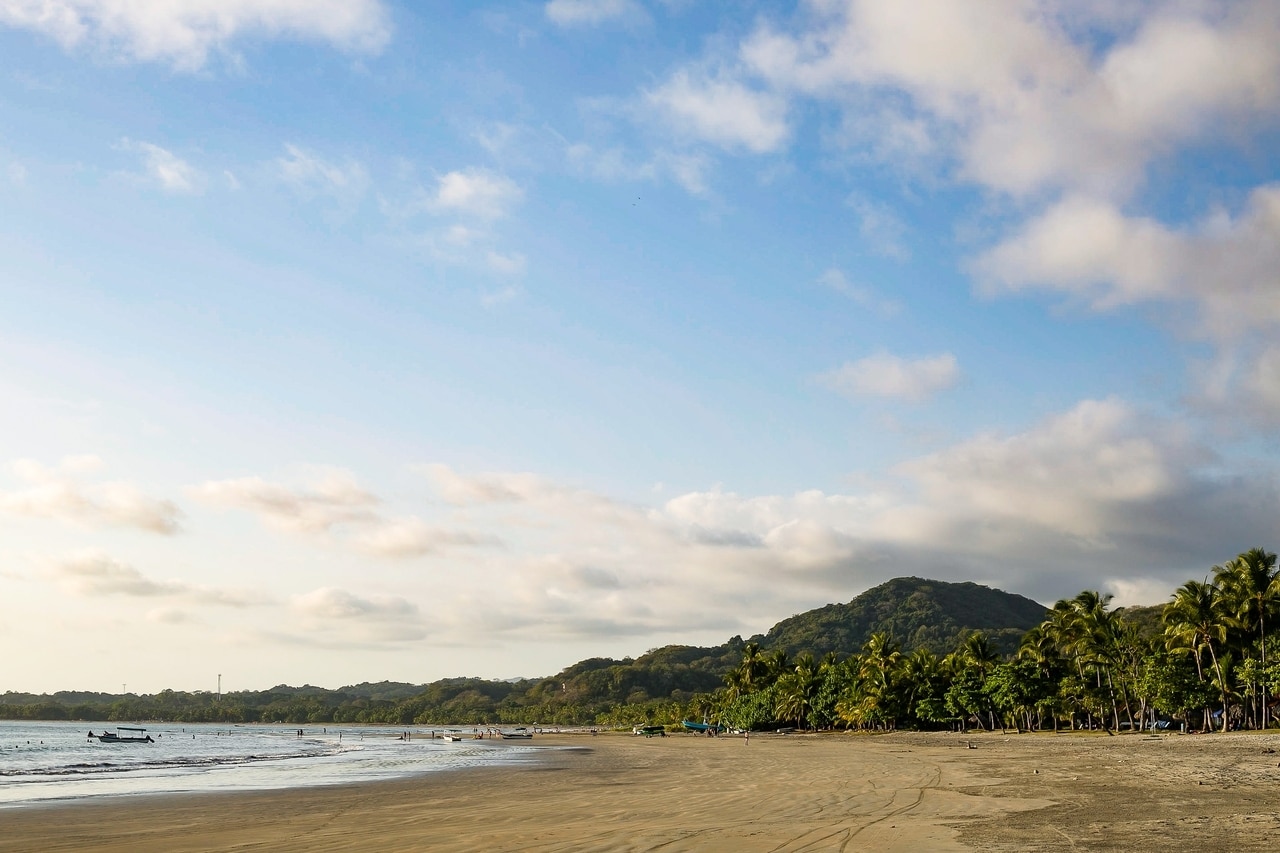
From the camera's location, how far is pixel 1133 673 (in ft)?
254

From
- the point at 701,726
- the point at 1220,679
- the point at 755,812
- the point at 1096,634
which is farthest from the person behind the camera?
the point at 701,726

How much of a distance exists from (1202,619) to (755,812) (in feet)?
195

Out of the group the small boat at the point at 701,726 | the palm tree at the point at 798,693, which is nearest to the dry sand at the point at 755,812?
Answer: the palm tree at the point at 798,693

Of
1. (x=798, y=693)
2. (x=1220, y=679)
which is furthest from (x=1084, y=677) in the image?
(x=798, y=693)

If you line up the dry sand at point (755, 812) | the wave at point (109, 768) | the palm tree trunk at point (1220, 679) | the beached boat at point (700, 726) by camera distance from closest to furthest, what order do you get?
the dry sand at point (755, 812)
the wave at point (109, 768)
the palm tree trunk at point (1220, 679)
the beached boat at point (700, 726)

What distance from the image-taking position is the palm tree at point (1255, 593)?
216 ft

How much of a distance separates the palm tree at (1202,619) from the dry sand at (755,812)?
2773cm

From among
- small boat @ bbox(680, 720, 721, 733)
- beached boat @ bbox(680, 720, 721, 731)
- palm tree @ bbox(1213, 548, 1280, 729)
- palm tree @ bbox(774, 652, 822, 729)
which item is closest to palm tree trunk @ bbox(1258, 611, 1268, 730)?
palm tree @ bbox(1213, 548, 1280, 729)

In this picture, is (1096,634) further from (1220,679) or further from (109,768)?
(109,768)

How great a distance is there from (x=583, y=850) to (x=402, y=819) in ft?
34.0

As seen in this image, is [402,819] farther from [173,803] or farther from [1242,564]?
[1242,564]

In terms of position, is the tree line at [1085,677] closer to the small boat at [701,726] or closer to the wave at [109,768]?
the small boat at [701,726]

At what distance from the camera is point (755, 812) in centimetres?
2469

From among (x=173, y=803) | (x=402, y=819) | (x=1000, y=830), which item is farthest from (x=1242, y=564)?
(x=173, y=803)
